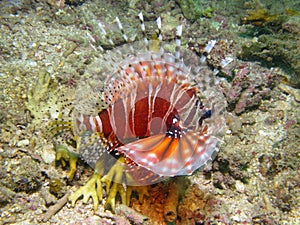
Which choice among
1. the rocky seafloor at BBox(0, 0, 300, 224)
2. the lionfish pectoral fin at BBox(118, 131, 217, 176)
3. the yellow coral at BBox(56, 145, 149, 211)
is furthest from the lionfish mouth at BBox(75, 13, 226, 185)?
the rocky seafloor at BBox(0, 0, 300, 224)

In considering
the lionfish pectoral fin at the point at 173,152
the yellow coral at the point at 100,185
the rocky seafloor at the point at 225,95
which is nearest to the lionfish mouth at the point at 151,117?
the lionfish pectoral fin at the point at 173,152

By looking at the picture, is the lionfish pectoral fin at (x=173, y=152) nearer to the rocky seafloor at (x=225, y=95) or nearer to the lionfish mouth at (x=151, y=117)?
the lionfish mouth at (x=151, y=117)

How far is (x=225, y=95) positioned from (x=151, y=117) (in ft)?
6.06

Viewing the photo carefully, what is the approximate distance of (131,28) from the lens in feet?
19.2

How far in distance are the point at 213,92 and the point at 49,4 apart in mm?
4392

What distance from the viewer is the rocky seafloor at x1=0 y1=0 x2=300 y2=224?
3394 millimetres

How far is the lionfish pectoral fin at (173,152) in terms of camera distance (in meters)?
2.82

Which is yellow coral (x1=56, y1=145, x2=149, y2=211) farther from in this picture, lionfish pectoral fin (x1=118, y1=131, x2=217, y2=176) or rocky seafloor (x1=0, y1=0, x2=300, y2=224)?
lionfish pectoral fin (x1=118, y1=131, x2=217, y2=176)

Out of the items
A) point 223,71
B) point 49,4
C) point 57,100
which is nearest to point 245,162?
point 223,71

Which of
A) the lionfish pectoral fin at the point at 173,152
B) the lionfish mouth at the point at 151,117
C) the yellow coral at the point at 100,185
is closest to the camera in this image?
the lionfish pectoral fin at the point at 173,152

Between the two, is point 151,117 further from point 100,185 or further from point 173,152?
point 100,185

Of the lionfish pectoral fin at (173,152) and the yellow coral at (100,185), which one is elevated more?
the lionfish pectoral fin at (173,152)

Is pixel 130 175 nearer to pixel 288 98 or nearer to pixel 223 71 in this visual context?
pixel 223 71

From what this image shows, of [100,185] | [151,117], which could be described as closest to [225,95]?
[151,117]
